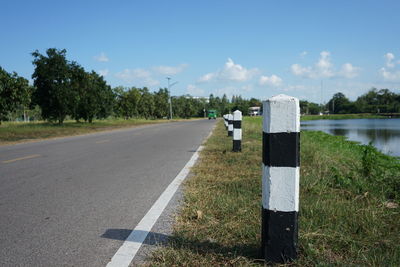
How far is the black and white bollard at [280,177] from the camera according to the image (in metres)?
2.16

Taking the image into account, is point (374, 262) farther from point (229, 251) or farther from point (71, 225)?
point (71, 225)

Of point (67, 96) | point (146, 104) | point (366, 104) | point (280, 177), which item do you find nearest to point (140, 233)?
point (280, 177)

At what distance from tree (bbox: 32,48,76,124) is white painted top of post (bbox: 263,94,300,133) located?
3541cm

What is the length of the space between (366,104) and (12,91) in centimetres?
13453

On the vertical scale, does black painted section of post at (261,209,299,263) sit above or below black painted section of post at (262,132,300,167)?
below

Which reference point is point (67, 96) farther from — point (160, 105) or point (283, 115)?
point (160, 105)

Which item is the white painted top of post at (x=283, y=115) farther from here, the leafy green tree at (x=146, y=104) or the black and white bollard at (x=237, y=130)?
the leafy green tree at (x=146, y=104)

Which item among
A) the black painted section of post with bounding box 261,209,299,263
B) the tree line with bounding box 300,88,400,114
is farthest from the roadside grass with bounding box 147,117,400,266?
the tree line with bounding box 300,88,400,114

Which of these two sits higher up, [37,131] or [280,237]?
[280,237]

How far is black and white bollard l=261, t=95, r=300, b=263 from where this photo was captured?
85.0 inches

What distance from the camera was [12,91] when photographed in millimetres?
21391

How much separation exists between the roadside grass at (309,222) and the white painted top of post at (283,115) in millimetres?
974

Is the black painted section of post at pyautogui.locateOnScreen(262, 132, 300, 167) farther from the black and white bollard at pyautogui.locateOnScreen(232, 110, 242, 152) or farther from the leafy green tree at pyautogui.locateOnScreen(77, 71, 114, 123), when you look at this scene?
the leafy green tree at pyautogui.locateOnScreen(77, 71, 114, 123)

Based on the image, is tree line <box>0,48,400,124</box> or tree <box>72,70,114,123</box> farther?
tree <box>72,70,114,123</box>
